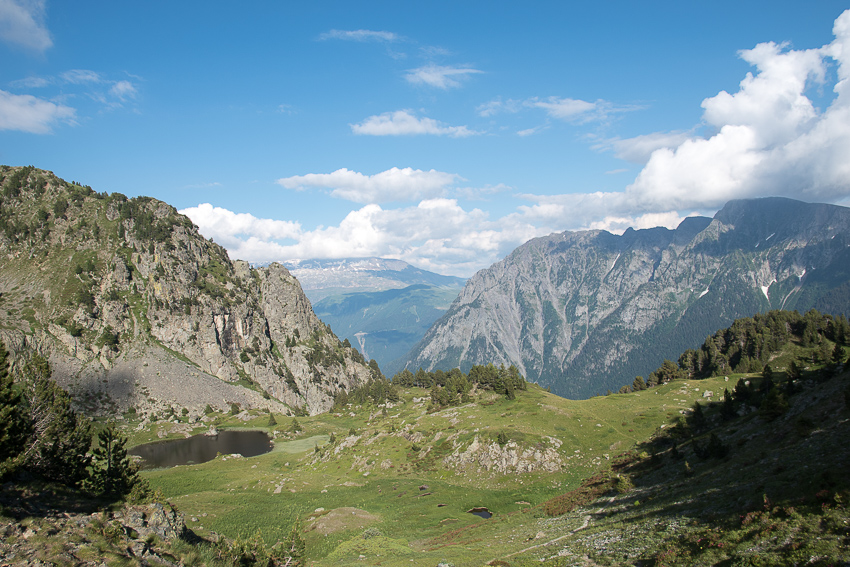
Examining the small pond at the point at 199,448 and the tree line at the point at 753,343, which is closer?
the small pond at the point at 199,448

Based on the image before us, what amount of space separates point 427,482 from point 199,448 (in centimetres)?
9469

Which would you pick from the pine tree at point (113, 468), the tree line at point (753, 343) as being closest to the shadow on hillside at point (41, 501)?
the pine tree at point (113, 468)

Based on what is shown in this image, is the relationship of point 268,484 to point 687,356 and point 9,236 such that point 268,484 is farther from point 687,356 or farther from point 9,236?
point 9,236

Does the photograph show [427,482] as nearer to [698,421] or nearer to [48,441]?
[698,421]

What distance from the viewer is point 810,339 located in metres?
128

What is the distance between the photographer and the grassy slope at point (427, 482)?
140ft

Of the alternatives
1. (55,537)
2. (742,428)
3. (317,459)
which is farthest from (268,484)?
(742,428)

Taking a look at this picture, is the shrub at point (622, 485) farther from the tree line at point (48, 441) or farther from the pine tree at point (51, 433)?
the pine tree at point (51, 433)

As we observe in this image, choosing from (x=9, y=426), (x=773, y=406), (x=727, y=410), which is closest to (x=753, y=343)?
(x=727, y=410)

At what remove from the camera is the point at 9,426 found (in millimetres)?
24969

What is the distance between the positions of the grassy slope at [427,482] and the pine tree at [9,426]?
19974mm

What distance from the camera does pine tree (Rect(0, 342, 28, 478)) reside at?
24016 mm

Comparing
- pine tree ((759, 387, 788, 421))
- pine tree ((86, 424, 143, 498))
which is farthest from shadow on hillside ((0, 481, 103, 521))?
pine tree ((759, 387, 788, 421))

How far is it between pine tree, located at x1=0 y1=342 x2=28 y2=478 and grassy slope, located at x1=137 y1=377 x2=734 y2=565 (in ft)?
65.5
